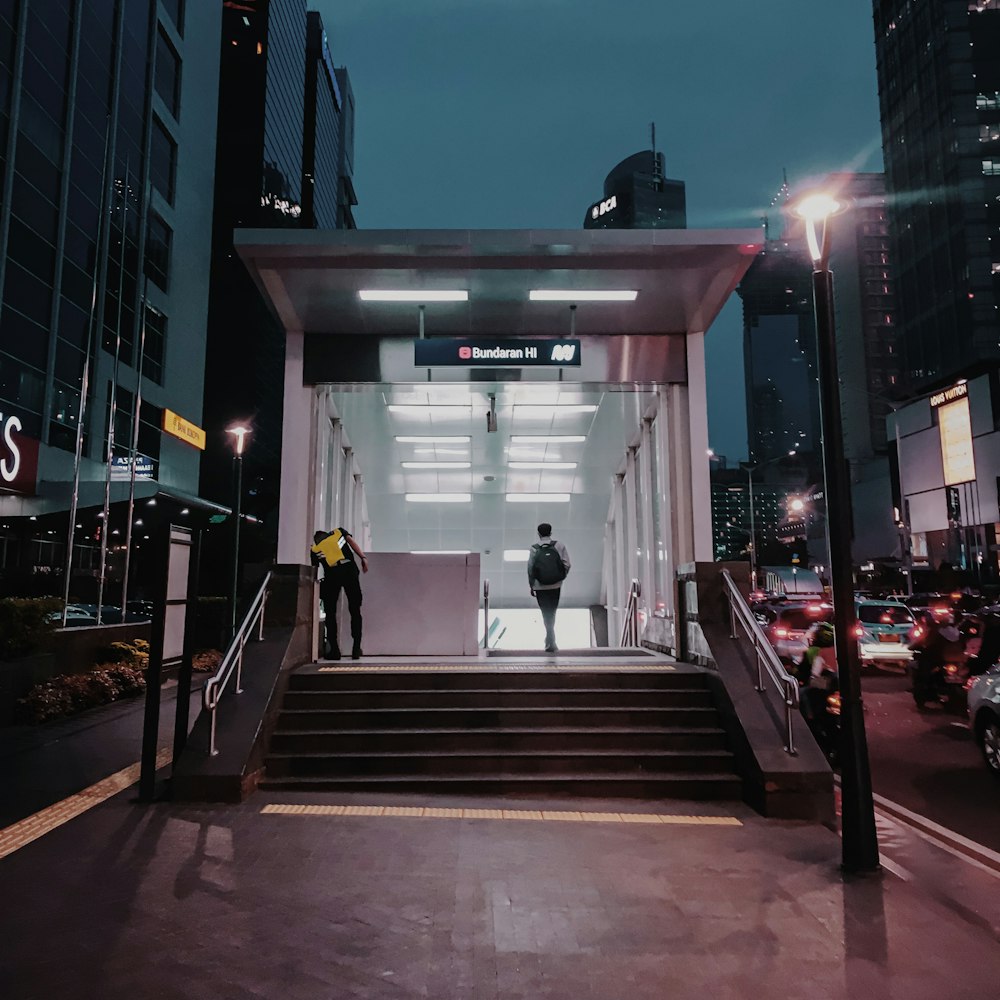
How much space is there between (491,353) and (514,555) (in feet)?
31.4

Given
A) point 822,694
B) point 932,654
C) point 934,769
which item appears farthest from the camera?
point 932,654

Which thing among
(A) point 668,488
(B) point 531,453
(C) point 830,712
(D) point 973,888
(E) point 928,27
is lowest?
(D) point 973,888

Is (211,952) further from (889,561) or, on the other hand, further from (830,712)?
(889,561)

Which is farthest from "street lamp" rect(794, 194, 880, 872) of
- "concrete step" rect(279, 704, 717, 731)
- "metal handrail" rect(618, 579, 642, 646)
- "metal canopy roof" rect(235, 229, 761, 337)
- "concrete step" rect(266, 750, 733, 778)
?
"metal handrail" rect(618, 579, 642, 646)

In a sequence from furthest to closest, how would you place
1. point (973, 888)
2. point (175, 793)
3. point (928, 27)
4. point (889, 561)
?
point (928, 27) < point (889, 561) < point (175, 793) < point (973, 888)

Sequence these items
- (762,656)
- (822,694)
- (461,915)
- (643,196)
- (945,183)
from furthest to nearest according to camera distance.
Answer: (643,196) < (945,183) < (822,694) < (762,656) < (461,915)

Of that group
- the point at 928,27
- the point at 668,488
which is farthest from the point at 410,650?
the point at 928,27

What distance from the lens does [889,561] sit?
62469 millimetres

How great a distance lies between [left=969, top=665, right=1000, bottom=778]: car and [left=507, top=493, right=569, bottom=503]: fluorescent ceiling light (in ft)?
35.9

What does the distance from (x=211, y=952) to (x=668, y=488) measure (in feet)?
29.8

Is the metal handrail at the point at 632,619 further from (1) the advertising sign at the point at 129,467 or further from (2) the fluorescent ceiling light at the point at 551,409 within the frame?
(1) the advertising sign at the point at 129,467

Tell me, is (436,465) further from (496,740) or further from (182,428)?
(182,428)

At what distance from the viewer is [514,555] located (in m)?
20.0

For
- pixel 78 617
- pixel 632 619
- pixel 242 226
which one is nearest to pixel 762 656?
pixel 632 619
